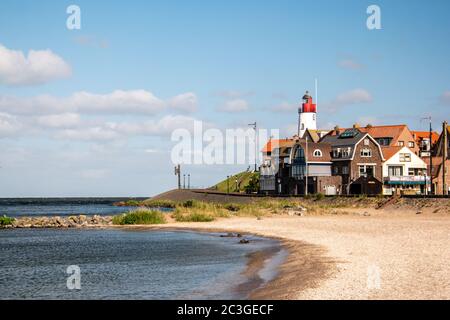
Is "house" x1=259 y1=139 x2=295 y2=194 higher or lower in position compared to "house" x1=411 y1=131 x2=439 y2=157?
lower

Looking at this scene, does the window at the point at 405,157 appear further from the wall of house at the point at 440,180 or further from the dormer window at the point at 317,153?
the dormer window at the point at 317,153

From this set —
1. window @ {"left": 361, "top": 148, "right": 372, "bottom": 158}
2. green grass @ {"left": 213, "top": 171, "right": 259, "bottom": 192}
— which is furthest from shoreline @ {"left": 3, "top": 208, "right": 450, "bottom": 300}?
Result: green grass @ {"left": 213, "top": 171, "right": 259, "bottom": 192}

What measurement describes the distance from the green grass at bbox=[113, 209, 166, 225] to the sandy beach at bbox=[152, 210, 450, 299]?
627 inches

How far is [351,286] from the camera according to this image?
21938 millimetres

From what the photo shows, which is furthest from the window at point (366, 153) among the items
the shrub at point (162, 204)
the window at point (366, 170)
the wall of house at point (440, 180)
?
the shrub at point (162, 204)

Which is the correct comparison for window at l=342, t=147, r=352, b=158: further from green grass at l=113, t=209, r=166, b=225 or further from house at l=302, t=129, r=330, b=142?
green grass at l=113, t=209, r=166, b=225

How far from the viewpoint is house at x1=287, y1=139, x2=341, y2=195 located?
4065 inches

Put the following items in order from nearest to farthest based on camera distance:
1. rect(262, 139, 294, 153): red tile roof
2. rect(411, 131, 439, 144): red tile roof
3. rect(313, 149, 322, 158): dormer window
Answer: rect(313, 149, 322, 158): dormer window
rect(411, 131, 439, 144): red tile roof
rect(262, 139, 294, 153): red tile roof

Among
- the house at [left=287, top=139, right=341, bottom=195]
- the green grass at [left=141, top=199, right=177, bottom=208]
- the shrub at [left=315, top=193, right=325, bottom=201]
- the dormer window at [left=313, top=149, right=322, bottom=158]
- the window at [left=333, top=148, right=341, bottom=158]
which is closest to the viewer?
the shrub at [left=315, top=193, right=325, bottom=201]

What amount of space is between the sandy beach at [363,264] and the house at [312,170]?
2004 inches

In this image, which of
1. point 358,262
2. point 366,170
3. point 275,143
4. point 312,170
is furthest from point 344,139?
point 358,262

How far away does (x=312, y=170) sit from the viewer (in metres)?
105

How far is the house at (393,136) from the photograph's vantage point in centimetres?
11269

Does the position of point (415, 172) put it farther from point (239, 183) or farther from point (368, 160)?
point (239, 183)
